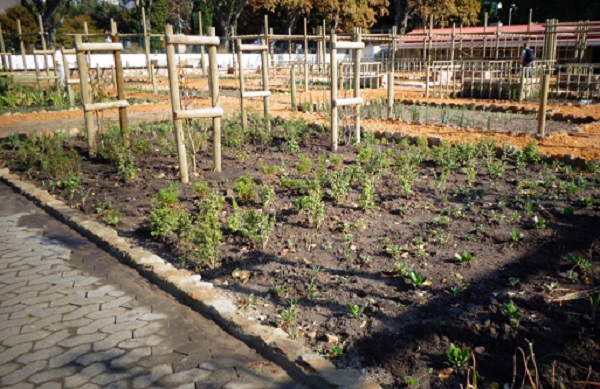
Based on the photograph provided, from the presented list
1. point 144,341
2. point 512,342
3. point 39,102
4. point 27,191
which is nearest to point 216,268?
point 144,341

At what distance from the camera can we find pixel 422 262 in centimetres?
450

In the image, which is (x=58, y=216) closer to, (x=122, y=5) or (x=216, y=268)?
(x=216, y=268)

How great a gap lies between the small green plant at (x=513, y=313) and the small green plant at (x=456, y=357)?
1.66 ft

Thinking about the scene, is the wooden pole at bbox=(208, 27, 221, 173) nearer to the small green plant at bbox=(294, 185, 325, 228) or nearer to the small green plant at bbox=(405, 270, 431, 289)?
the small green plant at bbox=(294, 185, 325, 228)

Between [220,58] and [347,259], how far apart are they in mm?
38202

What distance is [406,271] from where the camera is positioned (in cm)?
429

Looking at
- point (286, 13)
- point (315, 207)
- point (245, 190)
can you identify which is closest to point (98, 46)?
point (245, 190)

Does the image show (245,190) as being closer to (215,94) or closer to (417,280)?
(215,94)

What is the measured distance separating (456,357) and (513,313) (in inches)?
27.0

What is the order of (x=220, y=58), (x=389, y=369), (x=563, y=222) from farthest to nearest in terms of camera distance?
1. (x=220, y=58)
2. (x=563, y=222)
3. (x=389, y=369)

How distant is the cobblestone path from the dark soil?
16.9 inches

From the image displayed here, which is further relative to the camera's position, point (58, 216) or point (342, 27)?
point (342, 27)

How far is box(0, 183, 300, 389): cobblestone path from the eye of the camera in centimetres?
317

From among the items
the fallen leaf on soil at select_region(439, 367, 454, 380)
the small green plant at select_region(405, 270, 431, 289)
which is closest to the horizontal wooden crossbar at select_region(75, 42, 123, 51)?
the small green plant at select_region(405, 270, 431, 289)
